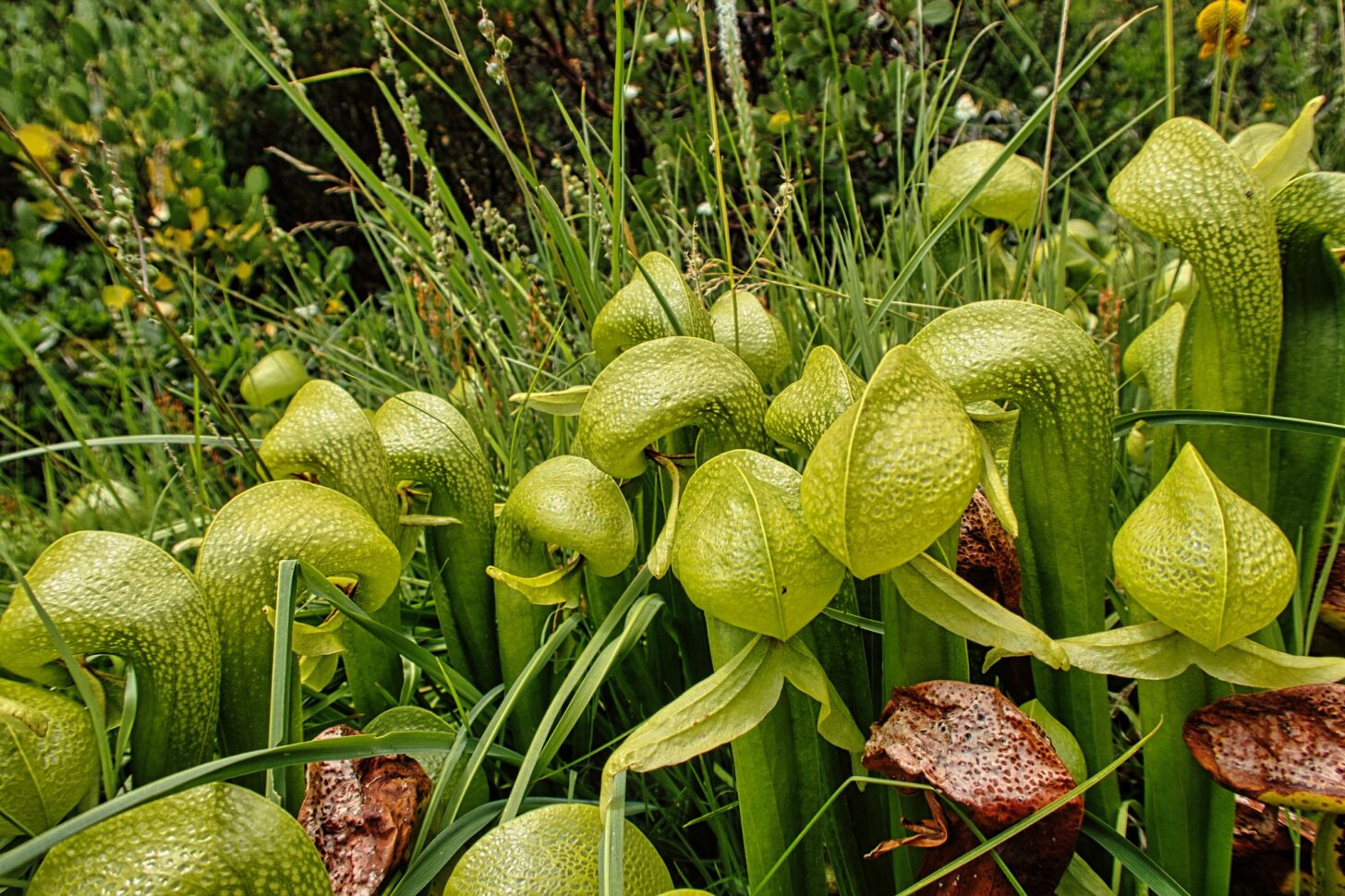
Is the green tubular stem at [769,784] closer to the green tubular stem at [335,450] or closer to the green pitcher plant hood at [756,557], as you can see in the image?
the green pitcher plant hood at [756,557]

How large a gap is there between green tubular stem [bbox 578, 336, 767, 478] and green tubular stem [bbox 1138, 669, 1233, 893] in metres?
0.35

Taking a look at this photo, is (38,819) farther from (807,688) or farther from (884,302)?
(884,302)

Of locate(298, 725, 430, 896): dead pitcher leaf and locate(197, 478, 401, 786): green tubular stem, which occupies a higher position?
locate(197, 478, 401, 786): green tubular stem

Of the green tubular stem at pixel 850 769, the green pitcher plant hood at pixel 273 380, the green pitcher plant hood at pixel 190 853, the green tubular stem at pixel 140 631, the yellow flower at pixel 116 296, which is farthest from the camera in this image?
the yellow flower at pixel 116 296

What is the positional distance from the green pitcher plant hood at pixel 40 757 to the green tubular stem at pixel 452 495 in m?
0.30

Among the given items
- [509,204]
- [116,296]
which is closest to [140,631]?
[116,296]

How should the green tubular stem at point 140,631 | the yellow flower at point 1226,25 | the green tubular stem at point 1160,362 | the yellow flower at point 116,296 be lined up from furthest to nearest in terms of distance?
the yellow flower at point 116,296, the yellow flower at point 1226,25, the green tubular stem at point 1160,362, the green tubular stem at point 140,631

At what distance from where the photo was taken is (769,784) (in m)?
0.63

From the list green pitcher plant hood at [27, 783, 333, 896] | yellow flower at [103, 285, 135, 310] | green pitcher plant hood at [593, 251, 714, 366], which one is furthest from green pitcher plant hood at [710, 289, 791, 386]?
yellow flower at [103, 285, 135, 310]

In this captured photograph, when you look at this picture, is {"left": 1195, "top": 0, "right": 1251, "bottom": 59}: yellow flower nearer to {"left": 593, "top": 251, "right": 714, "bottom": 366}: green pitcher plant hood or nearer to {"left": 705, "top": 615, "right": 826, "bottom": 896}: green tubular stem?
{"left": 593, "top": 251, "right": 714, "bottom": 366}: green pitcher plant hood

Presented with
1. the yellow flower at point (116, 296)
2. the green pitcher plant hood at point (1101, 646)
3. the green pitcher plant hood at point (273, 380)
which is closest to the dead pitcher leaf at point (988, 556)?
the green pitcher plant hood at point (1101, 646)

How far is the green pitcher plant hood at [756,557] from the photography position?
20.6 inches

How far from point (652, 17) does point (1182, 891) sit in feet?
9.33

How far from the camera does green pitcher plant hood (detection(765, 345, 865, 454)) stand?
0.59m
